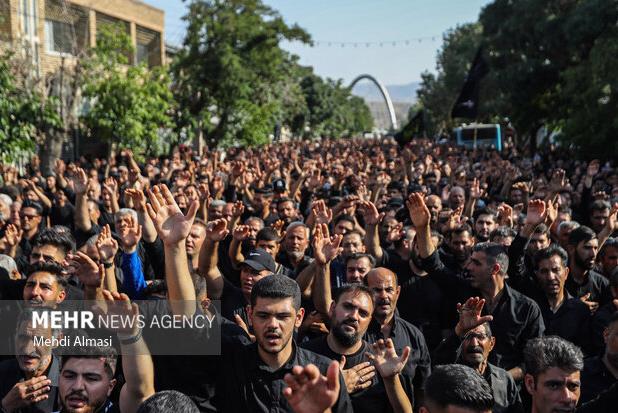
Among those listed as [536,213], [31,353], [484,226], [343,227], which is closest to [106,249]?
[31,353]

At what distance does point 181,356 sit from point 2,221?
4662 mm

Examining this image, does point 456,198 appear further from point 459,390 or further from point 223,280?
point 459,390

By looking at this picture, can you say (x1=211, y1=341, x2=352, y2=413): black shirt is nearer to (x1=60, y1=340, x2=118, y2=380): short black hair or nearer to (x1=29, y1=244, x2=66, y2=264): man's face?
(x1=60, y1=340, x2=118, y2=380): short black hair

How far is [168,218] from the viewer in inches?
163

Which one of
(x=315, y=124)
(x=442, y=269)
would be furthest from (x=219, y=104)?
(x=315, y=124)

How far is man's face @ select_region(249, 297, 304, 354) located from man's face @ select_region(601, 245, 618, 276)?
3.81m

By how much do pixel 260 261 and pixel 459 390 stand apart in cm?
235

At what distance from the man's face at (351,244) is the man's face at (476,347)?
227cm

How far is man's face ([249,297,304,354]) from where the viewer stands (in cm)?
365

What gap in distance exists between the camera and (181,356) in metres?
3.87

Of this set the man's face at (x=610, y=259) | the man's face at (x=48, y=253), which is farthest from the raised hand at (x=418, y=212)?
the man's face at (x=48, y=253)

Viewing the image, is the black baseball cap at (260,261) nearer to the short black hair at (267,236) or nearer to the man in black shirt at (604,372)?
the short black hair at (267,236)

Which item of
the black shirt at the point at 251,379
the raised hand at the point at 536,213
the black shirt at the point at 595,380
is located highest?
the raised hand at the point at 536,213

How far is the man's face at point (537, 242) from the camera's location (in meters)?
6.56
